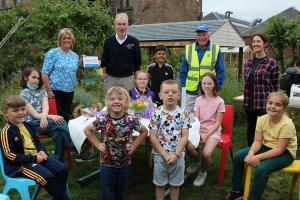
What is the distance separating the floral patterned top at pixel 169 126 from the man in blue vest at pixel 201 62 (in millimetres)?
1568

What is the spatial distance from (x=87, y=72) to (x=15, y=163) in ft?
19.0

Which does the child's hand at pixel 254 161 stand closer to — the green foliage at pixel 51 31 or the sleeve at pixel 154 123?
the sleeve at pixel 154 123

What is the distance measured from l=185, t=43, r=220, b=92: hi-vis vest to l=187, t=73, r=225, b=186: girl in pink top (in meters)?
0.65

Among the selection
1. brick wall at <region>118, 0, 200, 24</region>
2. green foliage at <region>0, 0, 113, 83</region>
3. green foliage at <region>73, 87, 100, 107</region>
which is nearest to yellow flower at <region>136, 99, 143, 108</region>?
green foliage at <region>73, 87, 100, 107</region>

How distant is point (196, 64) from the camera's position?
198 inches

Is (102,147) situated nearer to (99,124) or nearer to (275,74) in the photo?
(99,124)

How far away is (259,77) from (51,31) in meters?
6.47

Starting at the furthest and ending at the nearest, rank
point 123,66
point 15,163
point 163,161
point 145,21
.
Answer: point 145,21 < point 123,66 < point 163,161 < point 15,163

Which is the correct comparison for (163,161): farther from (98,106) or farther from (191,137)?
(98,106)

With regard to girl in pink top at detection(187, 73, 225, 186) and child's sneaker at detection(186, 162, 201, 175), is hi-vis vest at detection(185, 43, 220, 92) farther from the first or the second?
child's sneaker at detection(186, 162, 201, 175)

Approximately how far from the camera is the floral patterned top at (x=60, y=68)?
5.04m

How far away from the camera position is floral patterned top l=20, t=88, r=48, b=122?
4434mm

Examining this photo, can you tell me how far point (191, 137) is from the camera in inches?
148

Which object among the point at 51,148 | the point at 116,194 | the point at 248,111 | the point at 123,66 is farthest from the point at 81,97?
the point at 116,194
